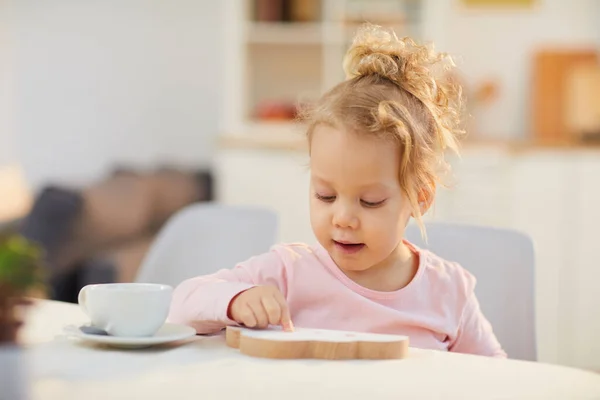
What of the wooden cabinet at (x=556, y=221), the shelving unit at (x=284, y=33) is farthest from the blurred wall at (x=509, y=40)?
the wooden cabinet at (x=556, y=221)

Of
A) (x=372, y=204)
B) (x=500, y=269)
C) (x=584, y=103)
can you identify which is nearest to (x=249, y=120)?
(x=584, y=103)

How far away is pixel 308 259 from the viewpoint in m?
1.44

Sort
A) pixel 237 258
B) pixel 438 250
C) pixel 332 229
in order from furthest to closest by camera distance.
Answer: pixel 237 258, pixel 438 250, pixel 332 229

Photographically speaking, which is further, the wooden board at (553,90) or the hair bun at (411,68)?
the wooden board at (553,90)

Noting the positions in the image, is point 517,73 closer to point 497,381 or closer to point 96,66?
point 96,66

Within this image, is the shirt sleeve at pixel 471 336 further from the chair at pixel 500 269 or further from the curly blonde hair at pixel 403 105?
the chair at pixel 500 269

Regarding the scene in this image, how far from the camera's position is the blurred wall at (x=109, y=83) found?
5.15 meters

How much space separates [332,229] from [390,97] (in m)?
0.21

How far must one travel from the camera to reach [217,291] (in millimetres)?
1281

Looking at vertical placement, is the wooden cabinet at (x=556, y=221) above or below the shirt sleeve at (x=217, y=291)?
below

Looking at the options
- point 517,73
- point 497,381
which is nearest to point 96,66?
point 517,73

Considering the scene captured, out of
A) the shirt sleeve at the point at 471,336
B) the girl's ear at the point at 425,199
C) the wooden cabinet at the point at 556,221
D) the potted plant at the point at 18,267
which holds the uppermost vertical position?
the potted plant at the point at 18,267

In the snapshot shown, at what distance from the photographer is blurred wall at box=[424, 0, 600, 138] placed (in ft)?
15.3

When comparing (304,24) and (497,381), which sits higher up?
(304,24)
